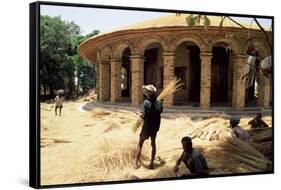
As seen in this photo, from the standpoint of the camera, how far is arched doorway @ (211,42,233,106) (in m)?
6.69

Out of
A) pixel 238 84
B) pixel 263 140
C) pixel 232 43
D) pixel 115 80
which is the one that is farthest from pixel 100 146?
pixel 263 140

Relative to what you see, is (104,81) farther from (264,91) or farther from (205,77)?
(264,91)

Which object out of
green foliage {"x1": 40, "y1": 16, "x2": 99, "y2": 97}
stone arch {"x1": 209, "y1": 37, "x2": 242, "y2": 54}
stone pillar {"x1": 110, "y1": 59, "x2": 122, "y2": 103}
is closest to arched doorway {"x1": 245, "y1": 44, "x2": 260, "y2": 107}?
stone arch {"x1": 209, "y1": 37, "x2": 242, "y2": 54}

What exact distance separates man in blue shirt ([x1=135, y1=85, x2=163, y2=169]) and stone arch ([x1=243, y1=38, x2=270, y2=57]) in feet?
4.13

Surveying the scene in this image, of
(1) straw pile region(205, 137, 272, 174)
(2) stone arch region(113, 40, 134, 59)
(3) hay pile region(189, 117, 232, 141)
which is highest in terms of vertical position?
(2) stone arch region(113, 40, 134, 59)

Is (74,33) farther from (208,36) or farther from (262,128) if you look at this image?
(262,128)

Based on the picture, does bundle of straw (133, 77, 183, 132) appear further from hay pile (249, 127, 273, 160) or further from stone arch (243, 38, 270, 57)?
hay pile (249, 127, 273, 160)

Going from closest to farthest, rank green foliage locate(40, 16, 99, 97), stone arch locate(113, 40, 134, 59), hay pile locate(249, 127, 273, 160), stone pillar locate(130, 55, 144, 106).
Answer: green foliage locate(40, 16, 99, 97), stone pillar locate(130, 55, 144, 106), stone arch locate(113, 40, 134, 59), hay pile locate(249, 127, 273, 160)

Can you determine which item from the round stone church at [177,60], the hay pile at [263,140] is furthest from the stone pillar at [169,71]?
the hay pile at [263,140]

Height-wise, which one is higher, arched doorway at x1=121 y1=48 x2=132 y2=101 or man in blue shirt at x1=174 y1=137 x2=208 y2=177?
arched doorway at x1=121 y1=48 x2=132 y2=101

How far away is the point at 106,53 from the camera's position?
650cm

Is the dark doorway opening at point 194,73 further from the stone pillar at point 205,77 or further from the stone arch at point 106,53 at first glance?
the stone arch at point 106,53

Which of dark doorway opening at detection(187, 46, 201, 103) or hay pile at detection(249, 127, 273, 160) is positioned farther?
hay pile at detection(249, 127, 273, 160)

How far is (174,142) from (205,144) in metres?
0.40
